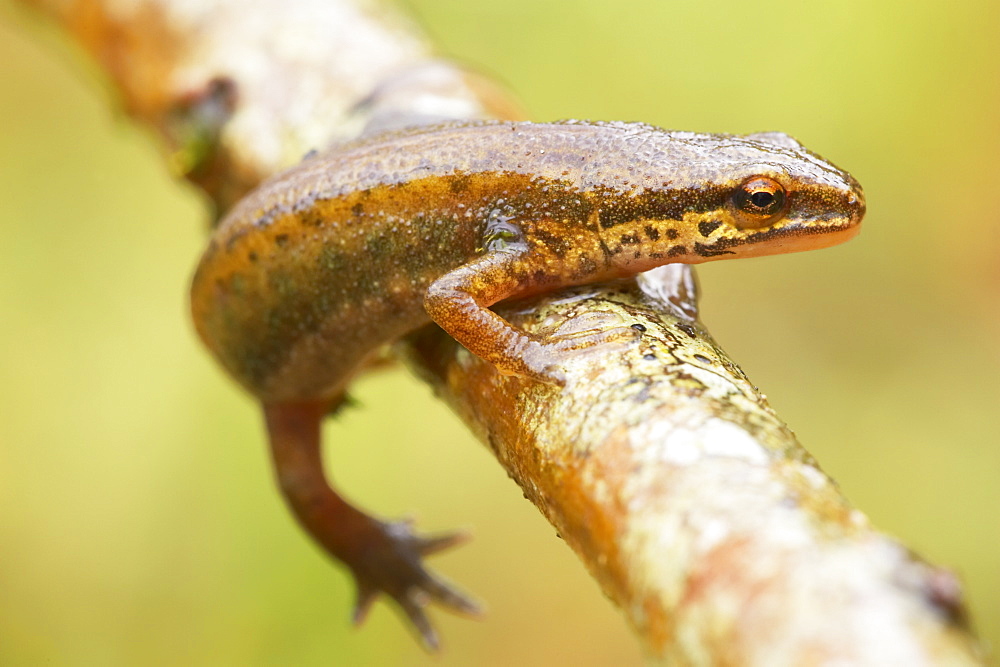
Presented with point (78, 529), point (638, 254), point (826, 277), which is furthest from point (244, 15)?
point (826, 277)

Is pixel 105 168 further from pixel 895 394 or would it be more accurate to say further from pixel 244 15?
pixel 895 394

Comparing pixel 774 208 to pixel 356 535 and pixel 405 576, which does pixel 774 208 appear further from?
pixel 405 576

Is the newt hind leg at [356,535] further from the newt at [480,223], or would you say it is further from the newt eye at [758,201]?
the newt eye at [758,201]

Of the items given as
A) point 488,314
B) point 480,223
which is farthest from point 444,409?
point 488,314

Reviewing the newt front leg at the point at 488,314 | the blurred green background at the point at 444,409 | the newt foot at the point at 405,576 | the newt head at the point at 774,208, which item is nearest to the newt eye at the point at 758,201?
the newt head at the point at 774,208

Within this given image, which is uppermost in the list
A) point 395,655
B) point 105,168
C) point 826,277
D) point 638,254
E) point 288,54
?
point 826,277
